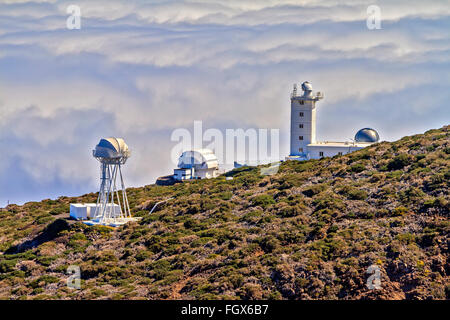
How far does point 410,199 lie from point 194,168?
31.9m

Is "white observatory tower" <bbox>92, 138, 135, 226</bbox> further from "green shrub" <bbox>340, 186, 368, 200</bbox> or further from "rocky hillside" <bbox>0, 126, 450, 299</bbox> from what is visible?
"green shrub" <bbox>340, 186, 368, 200</bbox>

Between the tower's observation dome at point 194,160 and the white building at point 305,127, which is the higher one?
the white building at point 305,127

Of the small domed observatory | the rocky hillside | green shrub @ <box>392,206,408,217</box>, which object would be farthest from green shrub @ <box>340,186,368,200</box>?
the small domed observatory

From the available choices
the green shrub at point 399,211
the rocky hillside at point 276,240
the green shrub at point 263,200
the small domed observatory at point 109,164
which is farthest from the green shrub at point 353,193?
the small domed observatory at point 109,164

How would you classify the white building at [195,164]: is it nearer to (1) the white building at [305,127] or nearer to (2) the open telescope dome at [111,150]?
(1) the white building at [305,127]

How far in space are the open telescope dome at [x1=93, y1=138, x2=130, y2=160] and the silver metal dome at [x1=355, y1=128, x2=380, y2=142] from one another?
27.8 m

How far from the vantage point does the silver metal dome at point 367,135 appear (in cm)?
6272

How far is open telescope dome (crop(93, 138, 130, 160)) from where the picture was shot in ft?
146

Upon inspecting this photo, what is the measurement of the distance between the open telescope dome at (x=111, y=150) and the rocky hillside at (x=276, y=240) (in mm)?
5050

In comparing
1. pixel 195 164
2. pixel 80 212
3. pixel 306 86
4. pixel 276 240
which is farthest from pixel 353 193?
pixel 195 164

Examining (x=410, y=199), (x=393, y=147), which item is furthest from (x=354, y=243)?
(x=393, y=147)

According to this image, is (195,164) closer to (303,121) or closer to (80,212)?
(303,121)
